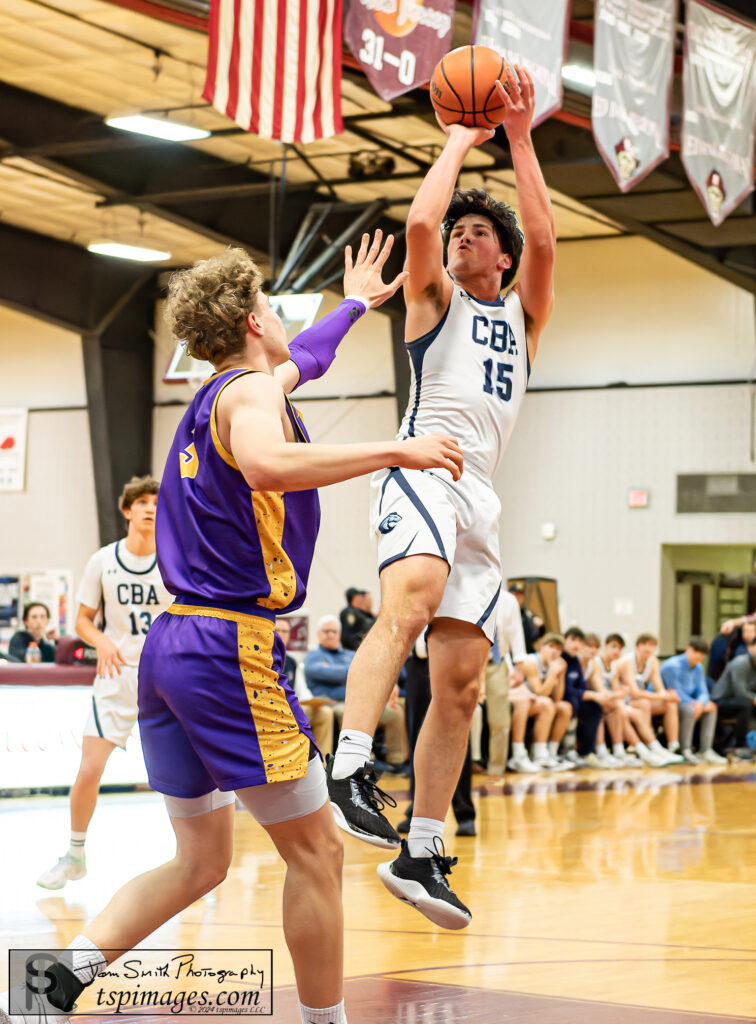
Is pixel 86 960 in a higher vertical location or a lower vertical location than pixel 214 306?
lower

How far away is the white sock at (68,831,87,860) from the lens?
621cm

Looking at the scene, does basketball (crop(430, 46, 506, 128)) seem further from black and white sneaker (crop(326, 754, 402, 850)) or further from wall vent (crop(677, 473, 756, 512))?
wall vent (crop(677, 473, 756, 512))

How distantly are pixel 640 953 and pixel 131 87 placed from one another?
1234cm

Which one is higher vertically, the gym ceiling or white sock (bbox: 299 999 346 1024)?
the gym ceiling

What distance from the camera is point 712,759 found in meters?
14.4

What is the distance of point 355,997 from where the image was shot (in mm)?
4102

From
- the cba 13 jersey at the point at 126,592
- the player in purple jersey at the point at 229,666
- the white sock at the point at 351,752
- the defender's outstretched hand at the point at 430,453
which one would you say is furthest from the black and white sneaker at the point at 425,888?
the cba 13 jersey at the point at 126,592

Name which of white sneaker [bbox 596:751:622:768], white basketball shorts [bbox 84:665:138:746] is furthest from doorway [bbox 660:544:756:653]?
white basketball shorts [bbox 84:665:138:746]

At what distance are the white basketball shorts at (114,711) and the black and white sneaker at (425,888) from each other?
2.87 metres

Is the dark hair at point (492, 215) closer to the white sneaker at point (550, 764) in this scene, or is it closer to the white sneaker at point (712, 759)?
the white sneaker at point (550, 764)

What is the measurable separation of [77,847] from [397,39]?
245 inches

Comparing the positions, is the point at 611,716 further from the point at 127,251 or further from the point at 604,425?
the point at 127,251

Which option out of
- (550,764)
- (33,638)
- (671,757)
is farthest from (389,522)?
(671,757)

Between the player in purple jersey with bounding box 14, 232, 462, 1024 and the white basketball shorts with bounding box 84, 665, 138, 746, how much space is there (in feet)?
10.7
